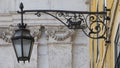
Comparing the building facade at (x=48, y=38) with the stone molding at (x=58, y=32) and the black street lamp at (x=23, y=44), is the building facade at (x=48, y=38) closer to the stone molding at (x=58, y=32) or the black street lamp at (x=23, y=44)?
the stone molding at (x=58, y=32)

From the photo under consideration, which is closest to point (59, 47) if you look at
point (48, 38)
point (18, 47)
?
point (48, 38)

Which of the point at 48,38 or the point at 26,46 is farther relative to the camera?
the point at 48,38

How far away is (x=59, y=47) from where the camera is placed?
18219 millimetres

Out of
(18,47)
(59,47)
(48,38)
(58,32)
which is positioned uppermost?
(18,47)

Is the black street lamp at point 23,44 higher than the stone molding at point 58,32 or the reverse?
higher

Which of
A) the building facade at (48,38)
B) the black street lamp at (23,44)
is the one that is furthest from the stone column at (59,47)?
the black street lamp at (23,44)

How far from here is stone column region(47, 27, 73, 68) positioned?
59.7 feet

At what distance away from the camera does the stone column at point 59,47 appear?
18188 millimetres

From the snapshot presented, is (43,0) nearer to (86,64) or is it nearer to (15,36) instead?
(86,64)

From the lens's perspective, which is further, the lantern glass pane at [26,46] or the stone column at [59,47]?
the stone column at [59,47]

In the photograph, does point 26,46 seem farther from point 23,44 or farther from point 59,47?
point 59,47

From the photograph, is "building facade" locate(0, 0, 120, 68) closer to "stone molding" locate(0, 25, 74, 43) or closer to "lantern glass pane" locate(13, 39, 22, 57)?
"stone molding" locate(0, 25, 74, 43)

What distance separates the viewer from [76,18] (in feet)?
28.0

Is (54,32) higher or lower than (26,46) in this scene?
lower
